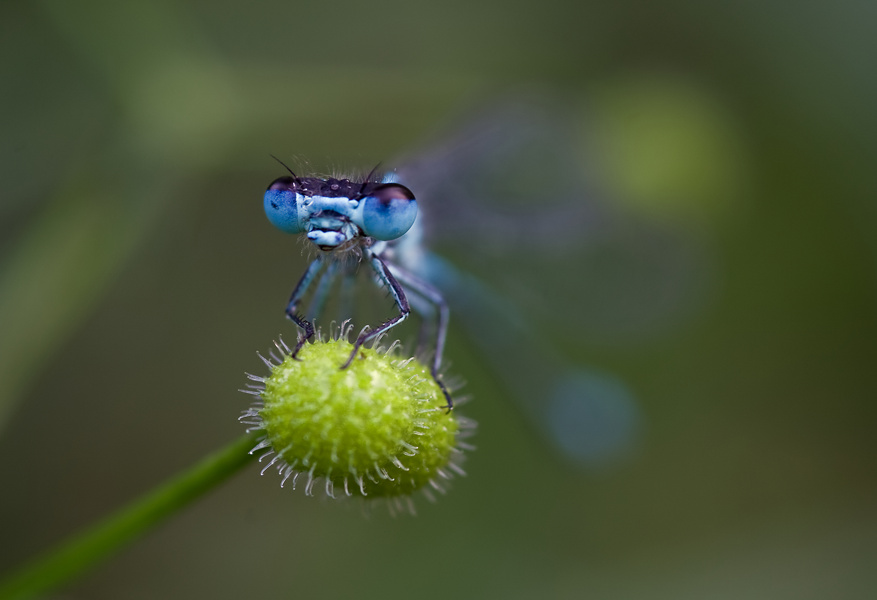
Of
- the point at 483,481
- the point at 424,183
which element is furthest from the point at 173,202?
the point at 483,481

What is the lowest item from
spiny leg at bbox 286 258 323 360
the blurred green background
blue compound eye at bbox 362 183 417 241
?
spiny leg at bbox 286 258 323 360

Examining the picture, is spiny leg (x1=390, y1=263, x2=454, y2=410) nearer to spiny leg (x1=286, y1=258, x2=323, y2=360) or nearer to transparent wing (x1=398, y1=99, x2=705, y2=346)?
spiny leg (x1=286, y1=258, x2=323, y2=360)

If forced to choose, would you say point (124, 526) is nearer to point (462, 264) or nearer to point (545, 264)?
point (462, 264)

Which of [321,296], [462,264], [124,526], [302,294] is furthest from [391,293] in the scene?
[462,264]

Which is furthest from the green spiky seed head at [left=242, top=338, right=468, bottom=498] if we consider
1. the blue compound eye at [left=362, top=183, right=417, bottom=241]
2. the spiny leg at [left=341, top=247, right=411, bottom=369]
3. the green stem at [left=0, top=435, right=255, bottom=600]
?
the blue compound eye at [left=362, top=183, right=417, bottom=241]

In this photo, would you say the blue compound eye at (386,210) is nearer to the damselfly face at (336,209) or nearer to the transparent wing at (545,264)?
the damselfly face at (336,209)

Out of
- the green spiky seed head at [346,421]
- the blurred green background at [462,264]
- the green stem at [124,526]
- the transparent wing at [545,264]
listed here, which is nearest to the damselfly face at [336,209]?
the green spiky seed head at [346,421]
